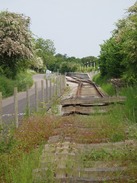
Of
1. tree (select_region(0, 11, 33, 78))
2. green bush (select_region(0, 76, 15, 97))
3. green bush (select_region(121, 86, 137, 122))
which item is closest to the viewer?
green bush (select_region(121, 86, 137, 122))

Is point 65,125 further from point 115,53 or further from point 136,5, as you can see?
point 115,53

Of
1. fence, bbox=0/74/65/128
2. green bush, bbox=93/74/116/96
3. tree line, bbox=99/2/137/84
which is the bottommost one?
green bush, bbox=93/74/116/96

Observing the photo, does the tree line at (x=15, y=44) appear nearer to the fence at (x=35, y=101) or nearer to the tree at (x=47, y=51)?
the fence at (x=35, y=101)

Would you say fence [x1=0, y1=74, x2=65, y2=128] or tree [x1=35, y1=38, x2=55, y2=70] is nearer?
fence [x1=0, y1=74, x2=65, y2=128]

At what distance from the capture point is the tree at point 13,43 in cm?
3631

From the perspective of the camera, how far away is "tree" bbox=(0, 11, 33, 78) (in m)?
36.3

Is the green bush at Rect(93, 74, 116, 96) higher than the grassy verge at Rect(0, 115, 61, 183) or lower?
lower

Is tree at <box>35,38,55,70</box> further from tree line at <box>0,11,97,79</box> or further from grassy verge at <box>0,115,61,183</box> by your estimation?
grassy verge at <box>0,115,61,183</box>

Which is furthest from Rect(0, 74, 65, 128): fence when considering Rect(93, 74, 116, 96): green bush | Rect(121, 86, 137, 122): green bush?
Rect(93, 74, 116, 96): green bush

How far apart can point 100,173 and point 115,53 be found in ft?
75.6

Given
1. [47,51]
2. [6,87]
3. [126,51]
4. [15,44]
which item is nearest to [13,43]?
[15,44]

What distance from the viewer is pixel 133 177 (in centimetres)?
733

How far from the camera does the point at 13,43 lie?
36219mm

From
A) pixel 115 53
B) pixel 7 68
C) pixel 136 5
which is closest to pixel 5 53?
pixel 7 68
